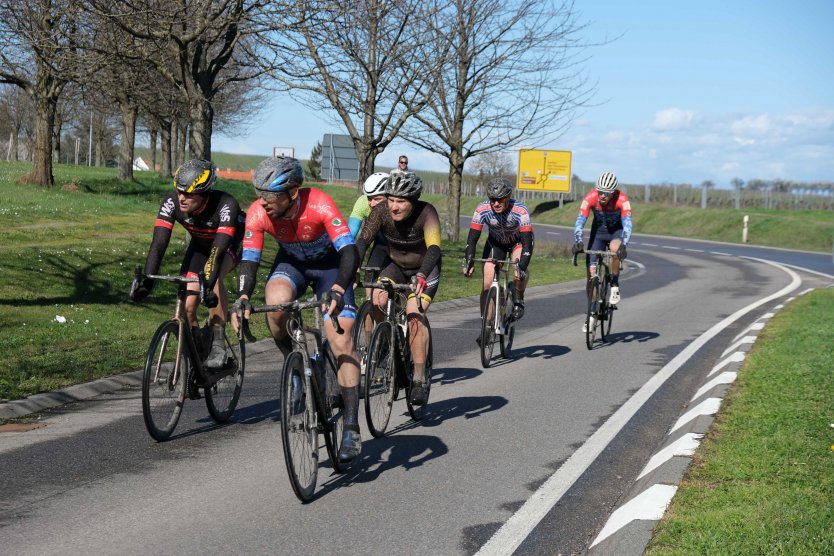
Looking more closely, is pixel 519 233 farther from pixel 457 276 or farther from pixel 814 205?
pixel 814 205

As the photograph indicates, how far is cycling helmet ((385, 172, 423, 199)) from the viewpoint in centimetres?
753

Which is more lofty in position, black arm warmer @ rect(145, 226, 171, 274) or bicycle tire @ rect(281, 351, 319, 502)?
black arm warmer @ rect(145, 226, 171, 274)

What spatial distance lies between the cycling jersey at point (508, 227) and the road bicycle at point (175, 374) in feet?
14.0

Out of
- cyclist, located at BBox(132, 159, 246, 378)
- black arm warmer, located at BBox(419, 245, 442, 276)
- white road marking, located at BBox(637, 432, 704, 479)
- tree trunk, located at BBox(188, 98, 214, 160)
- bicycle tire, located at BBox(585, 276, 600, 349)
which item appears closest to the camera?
white road marking, located at BBox(637, 432, 704, 479)

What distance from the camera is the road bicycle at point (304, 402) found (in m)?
5.28

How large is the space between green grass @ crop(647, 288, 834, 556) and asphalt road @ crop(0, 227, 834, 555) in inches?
19.3

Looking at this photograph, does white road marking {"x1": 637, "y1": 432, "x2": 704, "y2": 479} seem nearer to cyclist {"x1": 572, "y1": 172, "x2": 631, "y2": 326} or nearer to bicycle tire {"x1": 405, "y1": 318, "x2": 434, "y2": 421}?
bicycle tire {"x1": 405, "y1": 318, "x2": 434, "y2": 421}

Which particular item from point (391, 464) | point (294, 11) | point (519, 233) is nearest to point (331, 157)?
point (294, 11)

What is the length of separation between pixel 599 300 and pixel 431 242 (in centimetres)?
546

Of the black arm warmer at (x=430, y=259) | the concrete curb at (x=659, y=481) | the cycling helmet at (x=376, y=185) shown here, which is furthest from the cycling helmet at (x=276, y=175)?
the concrete curb at (x=659, y=481)

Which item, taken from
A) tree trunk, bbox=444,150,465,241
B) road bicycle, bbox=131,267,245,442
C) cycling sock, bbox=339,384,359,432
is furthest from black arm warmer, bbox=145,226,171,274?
tree trunk, bbox=444,150,465,241

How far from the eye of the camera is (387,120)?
24.4 m

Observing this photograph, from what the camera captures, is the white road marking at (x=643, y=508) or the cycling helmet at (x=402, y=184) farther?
the cycling helmet at (x=402, y=184)

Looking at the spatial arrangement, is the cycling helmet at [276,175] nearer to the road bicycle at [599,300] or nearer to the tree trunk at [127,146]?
the road bicycle at [599,300]
